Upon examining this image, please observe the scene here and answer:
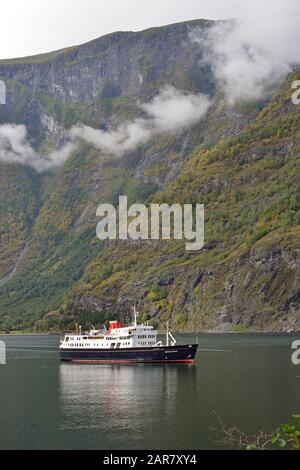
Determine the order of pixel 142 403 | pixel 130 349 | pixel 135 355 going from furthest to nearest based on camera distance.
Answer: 1. pixel 130 349
2. pixel 135 355
3. pixel 142 403

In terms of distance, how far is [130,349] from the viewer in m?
184

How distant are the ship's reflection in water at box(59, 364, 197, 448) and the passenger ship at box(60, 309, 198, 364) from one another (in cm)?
414

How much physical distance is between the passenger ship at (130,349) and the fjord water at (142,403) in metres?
4.14

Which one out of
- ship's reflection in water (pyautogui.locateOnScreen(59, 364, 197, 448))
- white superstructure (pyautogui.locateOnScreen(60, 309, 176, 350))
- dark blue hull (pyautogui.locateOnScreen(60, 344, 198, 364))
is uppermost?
white superstructure (pyautogui.locateOnScreen(60, 309, 176, 350))

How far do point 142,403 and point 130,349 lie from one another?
70293 millimetres

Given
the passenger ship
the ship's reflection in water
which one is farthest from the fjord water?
the passenger ship

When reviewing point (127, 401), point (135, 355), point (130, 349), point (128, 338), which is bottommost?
point (127, 401)

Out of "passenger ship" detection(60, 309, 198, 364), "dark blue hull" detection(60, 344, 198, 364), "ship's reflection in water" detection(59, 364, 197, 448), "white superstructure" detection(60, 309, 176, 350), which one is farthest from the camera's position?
"white superstructure" detection(60, 309, 176, 350)

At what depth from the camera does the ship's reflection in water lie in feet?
287

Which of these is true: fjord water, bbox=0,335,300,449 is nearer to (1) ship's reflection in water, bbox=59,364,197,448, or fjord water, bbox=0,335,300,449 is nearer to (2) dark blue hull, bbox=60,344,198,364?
Answer: (1) ship's reflection in water, bbox=59,364,197,448

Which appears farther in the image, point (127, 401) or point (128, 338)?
point (128, 338)

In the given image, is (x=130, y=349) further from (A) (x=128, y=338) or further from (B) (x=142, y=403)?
(B) (x=142, y=403)

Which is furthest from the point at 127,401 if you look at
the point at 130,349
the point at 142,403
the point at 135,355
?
the point at 130,349

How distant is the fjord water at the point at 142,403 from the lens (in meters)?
85.5
